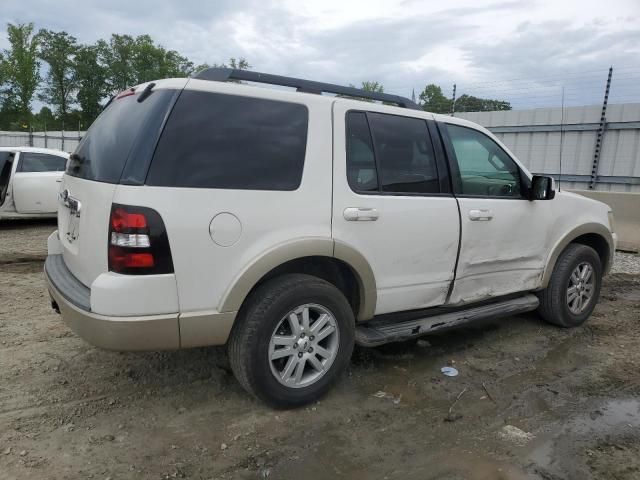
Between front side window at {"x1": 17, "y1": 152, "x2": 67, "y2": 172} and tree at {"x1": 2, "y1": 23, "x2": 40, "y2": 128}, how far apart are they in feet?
168

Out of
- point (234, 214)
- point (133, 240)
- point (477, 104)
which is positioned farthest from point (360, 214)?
point (477, 104)

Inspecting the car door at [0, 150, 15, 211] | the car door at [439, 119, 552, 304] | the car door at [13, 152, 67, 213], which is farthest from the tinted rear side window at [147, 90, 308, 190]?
the car door at [0, 150, 15, 211]

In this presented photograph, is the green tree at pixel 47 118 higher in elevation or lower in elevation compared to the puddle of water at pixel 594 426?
higher

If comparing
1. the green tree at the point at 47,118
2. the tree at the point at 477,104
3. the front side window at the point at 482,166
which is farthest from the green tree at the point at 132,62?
the front side window at the point at 482,166

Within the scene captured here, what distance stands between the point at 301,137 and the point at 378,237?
81 cm

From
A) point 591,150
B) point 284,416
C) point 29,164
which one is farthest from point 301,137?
point 591,150

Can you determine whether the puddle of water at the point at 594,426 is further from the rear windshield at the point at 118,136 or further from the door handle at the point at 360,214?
the rear windshield at the point at 118,136

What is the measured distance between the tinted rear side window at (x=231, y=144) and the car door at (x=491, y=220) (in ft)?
4.63

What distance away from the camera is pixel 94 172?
115 inches

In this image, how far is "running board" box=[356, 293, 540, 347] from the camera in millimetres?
3396

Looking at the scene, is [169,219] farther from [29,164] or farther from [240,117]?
[29,164]

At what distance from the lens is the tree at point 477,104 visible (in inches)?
480

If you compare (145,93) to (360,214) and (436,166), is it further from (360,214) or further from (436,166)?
(436,166)

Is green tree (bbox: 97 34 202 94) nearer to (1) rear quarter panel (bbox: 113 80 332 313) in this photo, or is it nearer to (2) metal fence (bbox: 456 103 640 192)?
(2) metal fence (bbox: 456 103 640 192)
